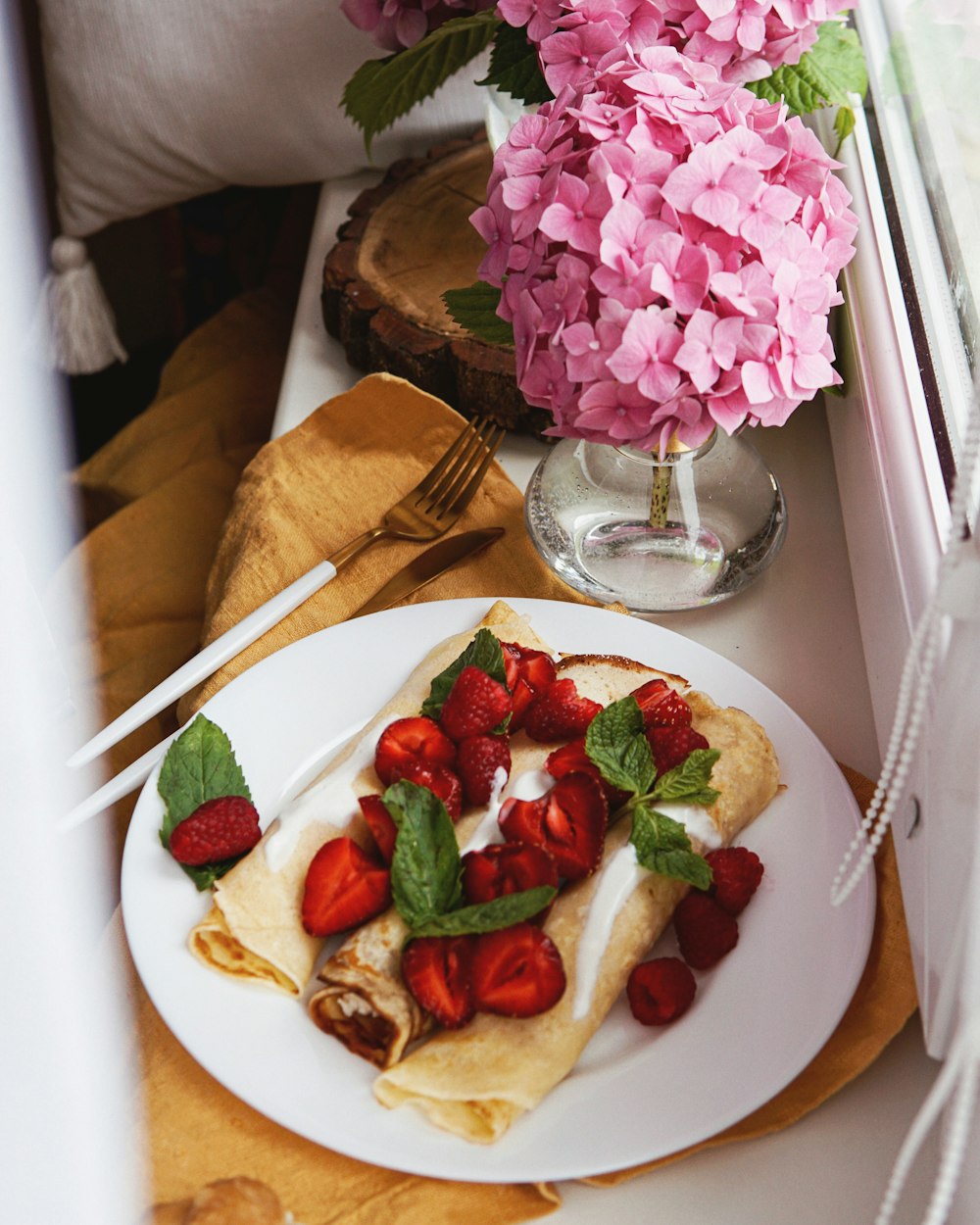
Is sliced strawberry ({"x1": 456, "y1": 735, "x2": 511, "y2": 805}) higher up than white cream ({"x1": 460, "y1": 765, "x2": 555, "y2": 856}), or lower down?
higher up

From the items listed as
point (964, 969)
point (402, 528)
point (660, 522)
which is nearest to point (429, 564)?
point (402, 528)

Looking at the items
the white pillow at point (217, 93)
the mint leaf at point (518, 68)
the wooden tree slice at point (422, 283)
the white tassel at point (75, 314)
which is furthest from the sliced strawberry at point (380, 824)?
the white tassel at point (75, 314)

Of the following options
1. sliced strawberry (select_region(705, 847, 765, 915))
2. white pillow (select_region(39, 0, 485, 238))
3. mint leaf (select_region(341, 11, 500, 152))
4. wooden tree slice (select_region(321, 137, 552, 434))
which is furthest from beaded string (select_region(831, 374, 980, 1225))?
white pillow (select_region(39, 0, 485, 238))

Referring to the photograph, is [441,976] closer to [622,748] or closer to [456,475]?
[622,748]

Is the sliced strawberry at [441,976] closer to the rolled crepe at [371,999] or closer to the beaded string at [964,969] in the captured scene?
the rolled crepe at [371,999]

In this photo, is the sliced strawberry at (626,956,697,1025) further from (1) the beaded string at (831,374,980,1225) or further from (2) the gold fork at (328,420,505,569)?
(2) the gold fork at (328,420,505,569)
